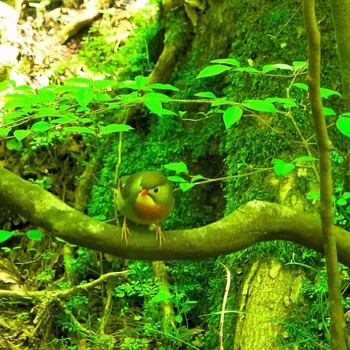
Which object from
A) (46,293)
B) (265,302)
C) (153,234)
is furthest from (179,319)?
(153,234)

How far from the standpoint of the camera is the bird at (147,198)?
2062 millimetres

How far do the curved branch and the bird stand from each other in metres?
0.14

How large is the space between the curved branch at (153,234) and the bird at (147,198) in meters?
0.14

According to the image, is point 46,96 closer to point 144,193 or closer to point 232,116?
point 144,193

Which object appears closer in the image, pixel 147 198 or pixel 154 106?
pixel 154 106

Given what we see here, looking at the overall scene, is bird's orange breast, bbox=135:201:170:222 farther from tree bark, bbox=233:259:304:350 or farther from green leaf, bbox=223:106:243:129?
tree bark, bbox=233:259:304:350

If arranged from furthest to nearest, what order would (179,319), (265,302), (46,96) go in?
(179,319)
(265,302)
(46,96)

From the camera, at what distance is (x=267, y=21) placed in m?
3.60

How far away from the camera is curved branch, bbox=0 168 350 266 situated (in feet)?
5.96

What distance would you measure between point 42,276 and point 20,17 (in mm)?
2965

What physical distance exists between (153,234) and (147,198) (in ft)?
0.70

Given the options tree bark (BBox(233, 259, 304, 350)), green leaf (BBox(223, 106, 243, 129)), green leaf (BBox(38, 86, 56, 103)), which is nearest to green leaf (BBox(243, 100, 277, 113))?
green leaf (BBox(223, 106, 243, 129))

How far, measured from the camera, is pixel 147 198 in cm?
206

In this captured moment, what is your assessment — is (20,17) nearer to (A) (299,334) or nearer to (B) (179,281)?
(B) (179,281)
